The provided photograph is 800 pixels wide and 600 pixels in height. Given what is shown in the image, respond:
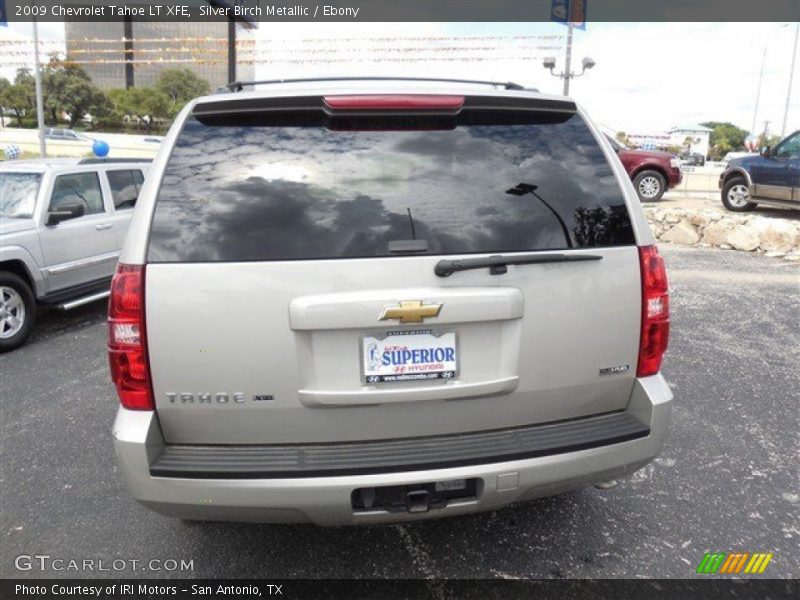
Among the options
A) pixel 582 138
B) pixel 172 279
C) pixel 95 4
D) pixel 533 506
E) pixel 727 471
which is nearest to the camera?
pixel 172 279

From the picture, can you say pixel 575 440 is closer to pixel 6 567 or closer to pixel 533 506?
pixel 533 506

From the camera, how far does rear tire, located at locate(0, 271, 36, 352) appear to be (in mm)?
5766

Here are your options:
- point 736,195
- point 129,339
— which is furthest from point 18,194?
point 736,195

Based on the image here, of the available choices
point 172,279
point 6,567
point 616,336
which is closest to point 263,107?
point 172,279

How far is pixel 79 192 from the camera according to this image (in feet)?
22.2

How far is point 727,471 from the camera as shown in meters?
3.41

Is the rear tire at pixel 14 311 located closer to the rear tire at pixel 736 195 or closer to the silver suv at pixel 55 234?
the silver suv at pixel 55 234

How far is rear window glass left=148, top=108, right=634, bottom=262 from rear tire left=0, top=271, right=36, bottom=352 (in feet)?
15.4

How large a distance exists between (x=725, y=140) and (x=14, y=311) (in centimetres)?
12723

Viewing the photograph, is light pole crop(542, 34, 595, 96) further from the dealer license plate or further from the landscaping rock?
the dealer license plate

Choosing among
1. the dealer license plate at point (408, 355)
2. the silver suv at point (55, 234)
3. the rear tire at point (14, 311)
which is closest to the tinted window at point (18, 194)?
the silver suv at point (55, 234)

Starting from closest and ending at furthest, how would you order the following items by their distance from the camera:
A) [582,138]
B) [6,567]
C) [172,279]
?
A: [172,279], [582,138], [6,567]

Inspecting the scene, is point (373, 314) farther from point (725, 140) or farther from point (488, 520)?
point (725, 140)

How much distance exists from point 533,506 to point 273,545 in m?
1.33
